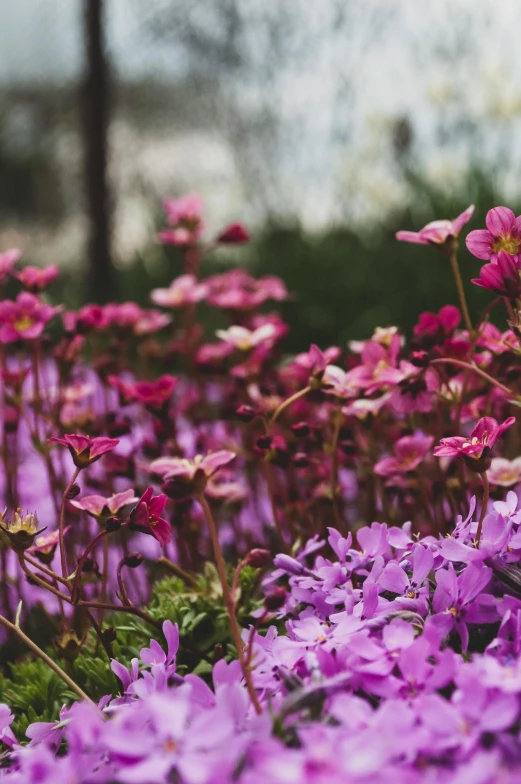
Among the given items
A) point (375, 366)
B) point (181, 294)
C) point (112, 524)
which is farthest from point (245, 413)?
point (181, 294)

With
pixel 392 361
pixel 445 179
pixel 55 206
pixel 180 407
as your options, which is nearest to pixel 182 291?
pixel 180 407

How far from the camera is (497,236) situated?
52.0 inches

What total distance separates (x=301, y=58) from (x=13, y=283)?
8.21 feet

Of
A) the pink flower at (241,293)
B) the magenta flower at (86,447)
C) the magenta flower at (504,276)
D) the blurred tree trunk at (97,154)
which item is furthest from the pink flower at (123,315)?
the blurred tree trunk at (97,154)

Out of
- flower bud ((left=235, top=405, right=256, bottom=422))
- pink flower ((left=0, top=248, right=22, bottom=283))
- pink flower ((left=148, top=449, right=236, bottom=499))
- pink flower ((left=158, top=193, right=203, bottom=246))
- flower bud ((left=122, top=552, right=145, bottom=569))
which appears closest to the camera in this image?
pink flower ((left=148, top=449, right=236, bottom=499))

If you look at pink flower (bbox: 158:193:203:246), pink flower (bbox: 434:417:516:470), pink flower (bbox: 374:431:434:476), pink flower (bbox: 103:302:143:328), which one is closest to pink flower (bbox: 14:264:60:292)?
pink flower (bbox: 103:302:143:328)

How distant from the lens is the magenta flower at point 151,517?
45.3 inches

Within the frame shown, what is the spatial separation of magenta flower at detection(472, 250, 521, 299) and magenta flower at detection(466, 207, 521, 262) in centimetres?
6

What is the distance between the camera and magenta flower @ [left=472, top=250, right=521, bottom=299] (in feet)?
3.99

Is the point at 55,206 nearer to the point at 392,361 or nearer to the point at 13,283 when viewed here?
the point at 13,283

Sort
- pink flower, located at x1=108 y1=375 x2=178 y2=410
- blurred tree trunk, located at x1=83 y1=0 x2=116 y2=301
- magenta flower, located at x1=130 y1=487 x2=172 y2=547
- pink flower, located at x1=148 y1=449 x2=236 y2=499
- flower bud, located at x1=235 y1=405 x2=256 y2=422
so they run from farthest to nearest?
blurred tree trunk, located at x1=83 y1=0 x2=116 y2=301 < pink flower, located at x1=108 y1=375 x2=178 y2=410 < flower bud, located at x1=235 y1=405 x2=256 y2=422 < magenta flower, located at x1=130 y1=487 x2=172 y2=547 < pink flower, located at x1=148 y1=449 x2=236 y2=499

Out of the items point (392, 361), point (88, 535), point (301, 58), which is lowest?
point (88, 535)

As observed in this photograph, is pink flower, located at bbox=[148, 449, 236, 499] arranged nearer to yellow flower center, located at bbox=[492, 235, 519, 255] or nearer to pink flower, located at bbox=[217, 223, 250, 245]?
yellow flower center, located at bbox=[492, 235, 519, 255]

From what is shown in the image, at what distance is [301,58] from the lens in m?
5.36
